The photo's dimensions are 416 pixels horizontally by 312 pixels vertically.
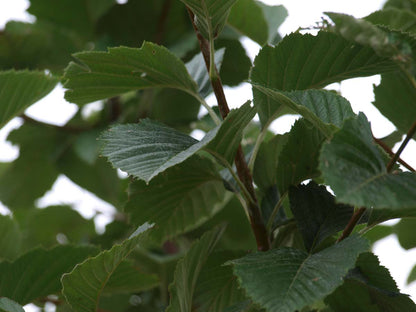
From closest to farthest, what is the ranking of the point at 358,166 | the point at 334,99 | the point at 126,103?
the point at 358,166 < the point at 334,99 < the point at 126,103

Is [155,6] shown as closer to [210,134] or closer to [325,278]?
[210,134]

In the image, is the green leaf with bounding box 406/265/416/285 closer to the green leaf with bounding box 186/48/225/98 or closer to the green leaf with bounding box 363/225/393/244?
the green leaf with bounding box 363/225/393/244

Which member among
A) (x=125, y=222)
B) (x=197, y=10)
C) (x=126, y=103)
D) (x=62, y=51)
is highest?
(x=62, y=51)

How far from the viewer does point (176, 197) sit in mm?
645

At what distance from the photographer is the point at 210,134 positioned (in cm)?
49

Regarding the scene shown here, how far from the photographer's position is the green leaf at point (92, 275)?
0.56m

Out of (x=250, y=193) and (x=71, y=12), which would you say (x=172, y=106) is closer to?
(x=71, y=12)

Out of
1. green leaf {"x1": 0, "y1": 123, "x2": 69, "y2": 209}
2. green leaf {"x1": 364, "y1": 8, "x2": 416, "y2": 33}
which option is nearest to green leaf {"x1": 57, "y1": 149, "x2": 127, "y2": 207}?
green leaf {"x1": 0, "y1": 123, "x2": 69, "y2": 209}

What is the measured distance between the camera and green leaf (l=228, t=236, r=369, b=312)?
1.39 ft

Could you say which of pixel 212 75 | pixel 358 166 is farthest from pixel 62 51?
pixel 358 166

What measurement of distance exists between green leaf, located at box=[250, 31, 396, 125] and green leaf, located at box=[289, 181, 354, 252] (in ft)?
0.29

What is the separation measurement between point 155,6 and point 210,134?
0.74 meters

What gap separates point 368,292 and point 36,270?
1.17 feet

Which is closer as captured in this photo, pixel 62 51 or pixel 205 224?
pixel 205 224
